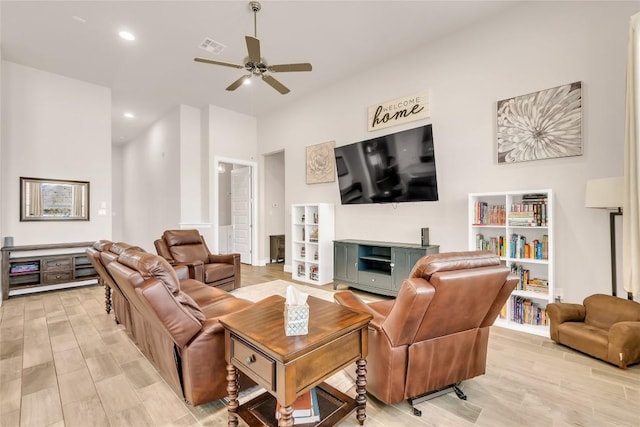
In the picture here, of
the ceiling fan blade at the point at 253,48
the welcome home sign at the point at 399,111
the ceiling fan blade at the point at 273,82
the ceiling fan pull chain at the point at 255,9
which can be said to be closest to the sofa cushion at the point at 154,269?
the ceiling fan blade at the point at 253,48

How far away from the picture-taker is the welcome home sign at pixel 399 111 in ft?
Answer: 13.3

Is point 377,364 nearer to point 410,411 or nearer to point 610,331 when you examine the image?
point 410,411

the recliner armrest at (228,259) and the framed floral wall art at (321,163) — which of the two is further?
the framed floral wall art at (321,163)

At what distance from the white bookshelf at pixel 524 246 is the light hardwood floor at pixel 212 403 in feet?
0.97

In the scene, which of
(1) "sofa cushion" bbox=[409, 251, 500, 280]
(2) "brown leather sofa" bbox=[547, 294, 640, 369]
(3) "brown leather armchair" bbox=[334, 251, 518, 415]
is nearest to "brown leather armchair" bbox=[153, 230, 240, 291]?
(3) "brown leather armchair" bbox=[334, 251, 518, 415]

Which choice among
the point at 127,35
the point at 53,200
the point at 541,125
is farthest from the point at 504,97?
the point at 53,200

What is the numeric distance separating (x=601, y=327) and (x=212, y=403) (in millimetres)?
3154

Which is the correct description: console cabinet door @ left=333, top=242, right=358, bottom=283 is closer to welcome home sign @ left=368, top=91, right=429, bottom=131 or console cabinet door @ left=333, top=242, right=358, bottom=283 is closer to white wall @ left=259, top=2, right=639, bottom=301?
white wall @ left=259, top=2, right=639, bottom=301

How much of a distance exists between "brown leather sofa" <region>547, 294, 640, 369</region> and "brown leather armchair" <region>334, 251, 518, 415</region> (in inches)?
47.3

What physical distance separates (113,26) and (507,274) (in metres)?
4.94

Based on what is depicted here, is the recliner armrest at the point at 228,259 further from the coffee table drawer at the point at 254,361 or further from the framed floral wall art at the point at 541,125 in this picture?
the framed floral wall art at the point at 541,125

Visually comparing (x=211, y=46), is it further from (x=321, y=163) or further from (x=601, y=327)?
(x=601, y=327)

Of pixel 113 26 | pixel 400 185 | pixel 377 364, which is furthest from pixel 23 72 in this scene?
pixel 377 364

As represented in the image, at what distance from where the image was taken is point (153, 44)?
13.0 ft
